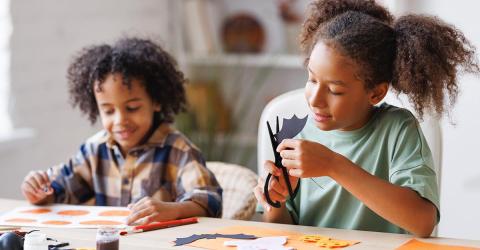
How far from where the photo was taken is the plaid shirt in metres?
2.01

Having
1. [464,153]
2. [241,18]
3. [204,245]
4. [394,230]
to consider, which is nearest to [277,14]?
[241,18]

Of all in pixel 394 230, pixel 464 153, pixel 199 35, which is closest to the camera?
pixel 394 230

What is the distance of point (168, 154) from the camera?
81.0 inches

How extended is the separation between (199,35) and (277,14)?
380mm

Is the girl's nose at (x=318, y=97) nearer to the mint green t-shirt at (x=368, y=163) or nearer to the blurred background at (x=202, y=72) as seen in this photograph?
the mint green t-shirt at (x=368, y=163)

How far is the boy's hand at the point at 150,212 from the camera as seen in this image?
1.68 meters

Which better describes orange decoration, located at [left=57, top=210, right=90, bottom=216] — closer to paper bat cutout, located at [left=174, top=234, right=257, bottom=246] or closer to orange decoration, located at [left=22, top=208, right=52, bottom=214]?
orange decoration, located at [left=22, top=208, right=52, bottom=214]

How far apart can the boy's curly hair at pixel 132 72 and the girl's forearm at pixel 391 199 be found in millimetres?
737

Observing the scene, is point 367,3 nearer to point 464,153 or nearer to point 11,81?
point 464,153

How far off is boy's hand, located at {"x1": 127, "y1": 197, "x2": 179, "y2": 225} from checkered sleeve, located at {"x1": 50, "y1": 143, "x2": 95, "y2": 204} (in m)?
0.41

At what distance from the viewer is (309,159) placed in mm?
1509

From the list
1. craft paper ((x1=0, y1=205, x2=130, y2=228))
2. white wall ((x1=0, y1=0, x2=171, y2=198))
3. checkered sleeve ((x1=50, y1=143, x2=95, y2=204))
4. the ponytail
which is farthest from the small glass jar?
white wall ((x1=0, y1=0, x2=171, y2=198))

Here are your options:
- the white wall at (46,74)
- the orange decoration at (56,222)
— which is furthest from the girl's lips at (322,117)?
the white wall at (46,74)

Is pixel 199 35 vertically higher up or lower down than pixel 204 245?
higher up
